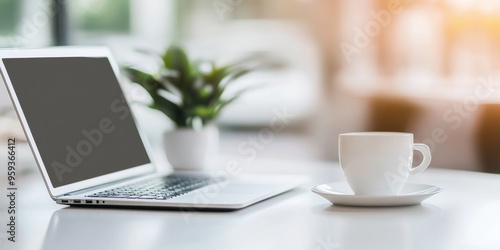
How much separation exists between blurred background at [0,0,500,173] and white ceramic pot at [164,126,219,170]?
133 millimetres

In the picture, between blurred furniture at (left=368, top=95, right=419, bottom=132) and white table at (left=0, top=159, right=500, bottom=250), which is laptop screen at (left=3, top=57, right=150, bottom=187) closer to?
white table at (left=0, top=159, right=500, bottom=250)

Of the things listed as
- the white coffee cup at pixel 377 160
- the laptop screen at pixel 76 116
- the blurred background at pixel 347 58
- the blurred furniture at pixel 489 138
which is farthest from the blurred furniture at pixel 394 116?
the white coffee cup at pixel 377 160

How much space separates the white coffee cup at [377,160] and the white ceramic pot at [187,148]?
1.67 feet

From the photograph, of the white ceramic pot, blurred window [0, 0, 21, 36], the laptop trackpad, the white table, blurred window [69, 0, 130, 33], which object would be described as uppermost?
blurred window [69, 0, 130, 33]

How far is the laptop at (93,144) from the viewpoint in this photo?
3.70ft

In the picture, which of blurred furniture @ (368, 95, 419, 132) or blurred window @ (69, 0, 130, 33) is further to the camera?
blurred window @ (69, 0, 130, 33)

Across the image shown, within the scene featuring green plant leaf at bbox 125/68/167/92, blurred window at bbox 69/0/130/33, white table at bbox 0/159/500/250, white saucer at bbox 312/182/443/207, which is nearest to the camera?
white table at bbox 0/159/500/250

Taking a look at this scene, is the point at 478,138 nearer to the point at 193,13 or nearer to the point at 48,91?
the point at 48,91

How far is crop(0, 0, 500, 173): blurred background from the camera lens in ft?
8.32

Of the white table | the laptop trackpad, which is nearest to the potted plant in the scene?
the laptop trackpad

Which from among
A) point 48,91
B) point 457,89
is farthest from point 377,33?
point 48,91

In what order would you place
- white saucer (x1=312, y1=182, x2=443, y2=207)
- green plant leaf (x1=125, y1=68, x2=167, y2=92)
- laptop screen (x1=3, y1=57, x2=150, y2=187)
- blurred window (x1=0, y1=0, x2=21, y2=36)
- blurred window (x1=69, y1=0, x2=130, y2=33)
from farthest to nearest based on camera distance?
blurred window (x1=69, y1=0, x2=130, y2=33) < blurred window (x1=0, y1=0, x2=21, y2=36) < green plant leaf (x1=125, y1=68, x2=167, y2=92) < laptop screen (x1=3, y1=57, x2=150, y2=187) < white saucer (x1=312, y1=182, x2=443, y2=207)

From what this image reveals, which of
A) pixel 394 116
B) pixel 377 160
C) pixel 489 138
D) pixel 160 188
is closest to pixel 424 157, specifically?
pixel 377 160

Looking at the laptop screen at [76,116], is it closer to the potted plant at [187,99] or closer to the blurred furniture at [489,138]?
the potted plant at [187,99]
